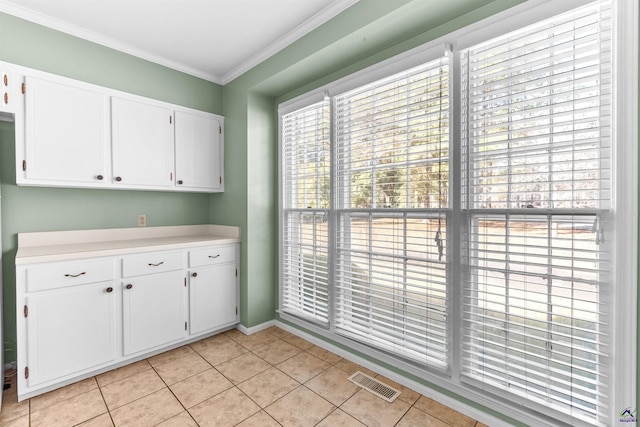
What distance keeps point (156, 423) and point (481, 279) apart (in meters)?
2.11

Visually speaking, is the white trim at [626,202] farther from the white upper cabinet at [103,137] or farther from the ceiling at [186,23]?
the white upper cabinet at [103,137]

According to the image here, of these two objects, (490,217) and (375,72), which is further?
(375,72)

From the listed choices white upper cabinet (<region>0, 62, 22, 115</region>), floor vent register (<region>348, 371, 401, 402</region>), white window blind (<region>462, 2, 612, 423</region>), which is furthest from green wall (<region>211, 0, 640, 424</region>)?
white upper cabinet (<region>0, 62, 22, 115</region>)

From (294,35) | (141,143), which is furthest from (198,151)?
(294,35)

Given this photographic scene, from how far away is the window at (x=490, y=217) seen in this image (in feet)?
4.59

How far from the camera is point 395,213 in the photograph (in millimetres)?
2141

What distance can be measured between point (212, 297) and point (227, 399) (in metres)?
1.06

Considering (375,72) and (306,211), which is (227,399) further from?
(375,72)

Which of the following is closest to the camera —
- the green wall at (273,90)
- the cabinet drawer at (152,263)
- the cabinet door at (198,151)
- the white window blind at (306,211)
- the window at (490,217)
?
the window at (490,217)

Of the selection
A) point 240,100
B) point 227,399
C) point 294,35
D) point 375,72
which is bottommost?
point 227,399

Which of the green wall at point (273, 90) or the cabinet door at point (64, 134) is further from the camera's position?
the cabinet door at point (64, 134)

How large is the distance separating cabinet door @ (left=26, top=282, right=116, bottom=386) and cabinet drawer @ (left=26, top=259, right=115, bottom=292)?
0.04m

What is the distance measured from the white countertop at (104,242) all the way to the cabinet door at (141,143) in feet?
1.73

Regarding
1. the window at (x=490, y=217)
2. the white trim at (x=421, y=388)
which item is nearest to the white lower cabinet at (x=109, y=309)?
the white trim at (x=421, y=388)
